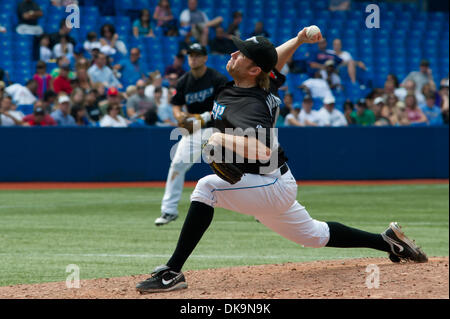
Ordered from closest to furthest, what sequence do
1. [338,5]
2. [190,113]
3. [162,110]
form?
1. [190,113]
2. [162,110]
3. [338,5]

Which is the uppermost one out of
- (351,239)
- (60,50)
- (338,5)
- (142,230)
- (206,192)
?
(338,5)

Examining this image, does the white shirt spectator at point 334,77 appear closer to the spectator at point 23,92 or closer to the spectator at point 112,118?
the spectator at point 112,118

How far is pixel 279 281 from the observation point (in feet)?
17.9

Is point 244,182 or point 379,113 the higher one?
point 244,182

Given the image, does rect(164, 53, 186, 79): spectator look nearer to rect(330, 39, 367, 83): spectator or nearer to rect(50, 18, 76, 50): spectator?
rect(50, 18, 76, 50): spectator

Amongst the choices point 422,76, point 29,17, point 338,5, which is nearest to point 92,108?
point 29,17

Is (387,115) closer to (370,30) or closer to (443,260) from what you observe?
(370,30)

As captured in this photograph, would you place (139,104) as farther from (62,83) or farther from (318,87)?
(318,87)

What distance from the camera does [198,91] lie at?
9.79 meters

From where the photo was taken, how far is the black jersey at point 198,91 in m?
9.77

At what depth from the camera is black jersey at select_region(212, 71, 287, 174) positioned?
477 cm

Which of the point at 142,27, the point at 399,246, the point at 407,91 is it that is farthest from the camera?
the point at 142,27

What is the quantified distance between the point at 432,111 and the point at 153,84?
6465 millimetres
